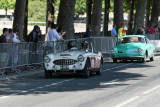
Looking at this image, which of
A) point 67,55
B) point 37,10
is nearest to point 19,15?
point 67,55

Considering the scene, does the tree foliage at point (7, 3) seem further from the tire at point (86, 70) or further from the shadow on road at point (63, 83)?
the tire at point (86, 70)

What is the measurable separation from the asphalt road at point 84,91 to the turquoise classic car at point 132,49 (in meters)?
7.37

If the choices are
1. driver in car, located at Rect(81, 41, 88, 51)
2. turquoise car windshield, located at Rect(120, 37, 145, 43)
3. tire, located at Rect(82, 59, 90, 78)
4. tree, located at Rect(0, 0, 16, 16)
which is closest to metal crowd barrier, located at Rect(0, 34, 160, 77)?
driver in car, located at Rect(81, 41, 88, 51)

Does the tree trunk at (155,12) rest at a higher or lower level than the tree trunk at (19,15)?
higher

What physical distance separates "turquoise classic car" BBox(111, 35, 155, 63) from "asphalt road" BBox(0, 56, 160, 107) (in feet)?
24.2

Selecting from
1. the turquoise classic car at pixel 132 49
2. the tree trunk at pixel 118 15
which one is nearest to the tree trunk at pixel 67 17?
the turquoise classic car at pixel 132 49

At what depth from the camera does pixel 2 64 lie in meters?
20.4

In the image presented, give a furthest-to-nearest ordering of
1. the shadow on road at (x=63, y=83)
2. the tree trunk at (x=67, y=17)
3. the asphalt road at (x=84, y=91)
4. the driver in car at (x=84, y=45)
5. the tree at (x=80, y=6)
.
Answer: the tree at (x=80, y=6) → the tree trunk at (x=67, y=17) → the driver in car at (x=84, y=45) → the shadow on road at (x=63, y=83) → the asphalt road at (x=84, y=91)

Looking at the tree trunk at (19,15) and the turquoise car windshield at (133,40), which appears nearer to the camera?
the tree trunk at (19,15)

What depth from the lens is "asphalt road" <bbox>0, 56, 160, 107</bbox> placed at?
12.4 metres

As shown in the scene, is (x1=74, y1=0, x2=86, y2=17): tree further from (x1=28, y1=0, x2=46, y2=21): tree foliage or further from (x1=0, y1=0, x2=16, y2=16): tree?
(x1=0, y1=0, x2=16, y2=16): tree

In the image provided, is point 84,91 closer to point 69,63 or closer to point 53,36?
point 69,63

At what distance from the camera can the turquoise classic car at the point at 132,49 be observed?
1139 inches

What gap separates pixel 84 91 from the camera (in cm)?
1521
